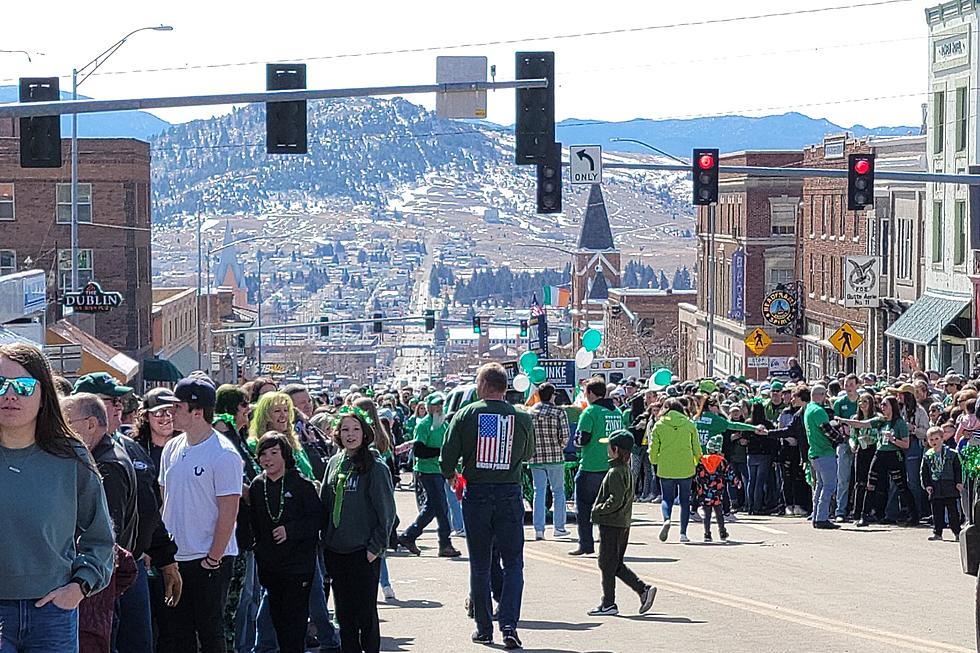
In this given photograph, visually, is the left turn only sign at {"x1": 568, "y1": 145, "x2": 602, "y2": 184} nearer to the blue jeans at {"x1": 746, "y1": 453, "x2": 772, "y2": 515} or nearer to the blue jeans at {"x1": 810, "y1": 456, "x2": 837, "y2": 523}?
the blue jeans at {"x1": 746, "y1": 453, "x2": 772, "y2": 515}

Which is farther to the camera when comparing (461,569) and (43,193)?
(43,193)

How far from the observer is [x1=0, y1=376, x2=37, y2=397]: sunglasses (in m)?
6.09

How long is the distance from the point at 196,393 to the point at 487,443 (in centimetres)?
285

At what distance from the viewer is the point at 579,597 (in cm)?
1395

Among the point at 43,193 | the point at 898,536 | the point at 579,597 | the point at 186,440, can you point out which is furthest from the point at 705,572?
the point at 43,193

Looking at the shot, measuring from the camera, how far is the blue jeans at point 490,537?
1133 cm

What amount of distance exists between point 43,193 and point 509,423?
5543 centimetres

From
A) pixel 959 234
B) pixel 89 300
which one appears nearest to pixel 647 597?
pixel 959 234

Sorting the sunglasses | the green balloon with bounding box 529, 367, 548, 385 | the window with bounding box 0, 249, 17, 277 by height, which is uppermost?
the window with bounding box 0, 249, 17, 277

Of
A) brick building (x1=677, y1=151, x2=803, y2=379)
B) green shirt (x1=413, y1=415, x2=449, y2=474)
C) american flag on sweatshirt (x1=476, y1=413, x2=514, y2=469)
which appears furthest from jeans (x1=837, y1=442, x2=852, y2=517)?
brick building (x1=677, y1=151, x2=803, y2=379)

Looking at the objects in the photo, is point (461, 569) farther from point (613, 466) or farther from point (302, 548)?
point (302, 548)

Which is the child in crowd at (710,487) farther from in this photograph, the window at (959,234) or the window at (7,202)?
the window at (7,202)

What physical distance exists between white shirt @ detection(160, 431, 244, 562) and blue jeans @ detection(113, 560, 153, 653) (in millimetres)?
532

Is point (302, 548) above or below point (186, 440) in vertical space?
below
